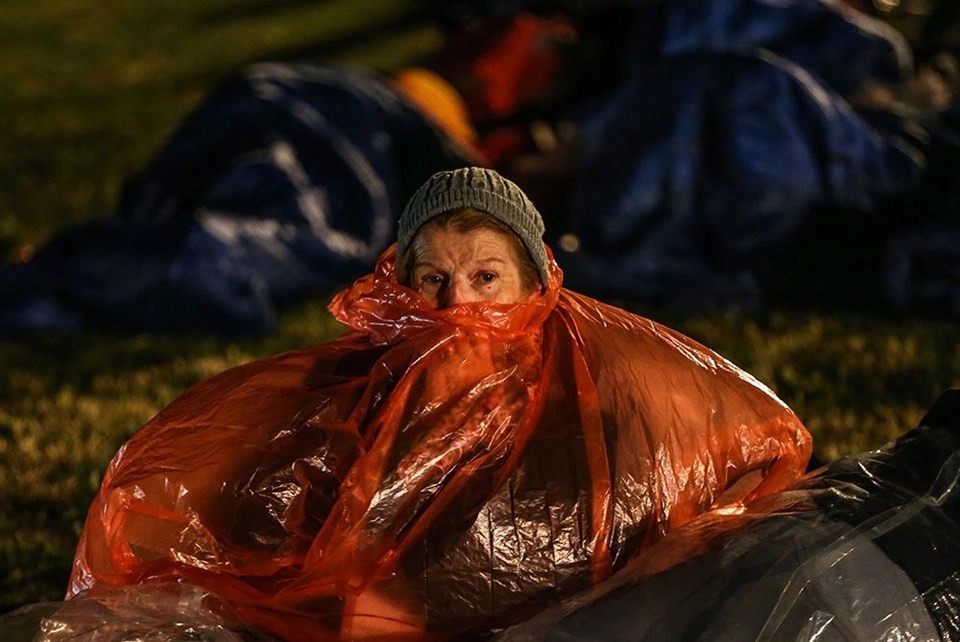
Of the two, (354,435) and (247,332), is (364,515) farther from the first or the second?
(247,332)

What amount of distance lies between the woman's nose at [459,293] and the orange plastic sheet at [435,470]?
2 cm

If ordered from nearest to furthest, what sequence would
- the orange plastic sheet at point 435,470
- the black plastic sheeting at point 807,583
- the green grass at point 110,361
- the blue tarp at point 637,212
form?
the black plastic sheeting at point 807,583, the orange plastic sheet at point 435,470, the green grass at point 110,361, the blue tarp at point 637,212

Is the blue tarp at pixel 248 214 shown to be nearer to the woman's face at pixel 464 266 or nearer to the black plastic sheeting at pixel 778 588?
the woman's face at pixel 464 266

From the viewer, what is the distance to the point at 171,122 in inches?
319

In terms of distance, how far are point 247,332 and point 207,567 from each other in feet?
7.98

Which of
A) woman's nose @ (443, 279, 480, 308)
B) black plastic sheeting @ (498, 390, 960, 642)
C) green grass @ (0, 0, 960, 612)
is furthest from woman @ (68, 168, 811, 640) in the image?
green grass @ (0, 0, 960, 612)

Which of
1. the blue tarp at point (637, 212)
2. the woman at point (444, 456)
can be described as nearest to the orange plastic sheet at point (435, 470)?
the woman at point (444, 456)

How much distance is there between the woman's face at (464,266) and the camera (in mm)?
2537

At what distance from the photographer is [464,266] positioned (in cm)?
254

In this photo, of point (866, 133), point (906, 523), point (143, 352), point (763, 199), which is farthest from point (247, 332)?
point (906, 523)

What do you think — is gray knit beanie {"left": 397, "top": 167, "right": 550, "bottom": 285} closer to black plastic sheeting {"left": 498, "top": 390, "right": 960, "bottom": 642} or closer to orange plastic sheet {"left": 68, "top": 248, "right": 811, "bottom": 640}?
orange plastic sheet {"left": 68, "top": 248, "right": 811, "bottom": 640}

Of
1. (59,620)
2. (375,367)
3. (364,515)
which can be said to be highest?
(375,367)

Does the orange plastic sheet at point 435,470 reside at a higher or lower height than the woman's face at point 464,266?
lower

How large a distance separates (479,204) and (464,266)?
0.11 metres
